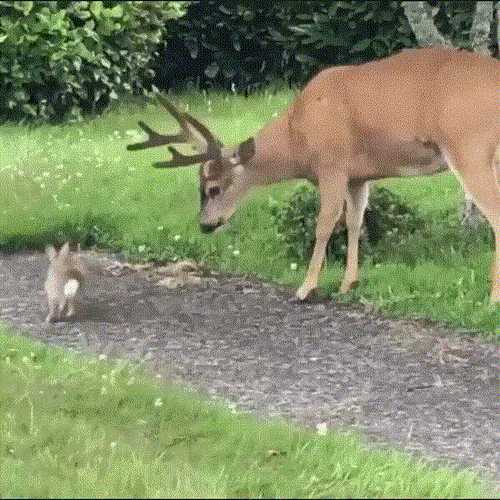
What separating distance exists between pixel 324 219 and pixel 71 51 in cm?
623

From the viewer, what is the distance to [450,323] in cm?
776

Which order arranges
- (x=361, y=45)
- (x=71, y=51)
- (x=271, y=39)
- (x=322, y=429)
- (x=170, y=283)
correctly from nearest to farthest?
(x=322, y=429) → (x=170, y=283) → (x=71, y=51) → (x=361, y=45) → (x=271, y=39)

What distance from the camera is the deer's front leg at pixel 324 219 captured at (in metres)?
8.21

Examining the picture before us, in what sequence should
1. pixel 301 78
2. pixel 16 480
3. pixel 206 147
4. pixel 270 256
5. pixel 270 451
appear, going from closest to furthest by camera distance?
1. pixel 16 480
2. pixel 270 451
3. pixel 206 147
4. pixel 270 256
5. pixel 301 78

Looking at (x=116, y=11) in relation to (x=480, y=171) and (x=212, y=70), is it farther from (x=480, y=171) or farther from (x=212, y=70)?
(x=480, y=171)

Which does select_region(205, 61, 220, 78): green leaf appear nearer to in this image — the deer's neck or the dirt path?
the dirt path

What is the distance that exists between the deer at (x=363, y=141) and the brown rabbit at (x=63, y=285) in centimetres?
93

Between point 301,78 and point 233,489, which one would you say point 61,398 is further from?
point 301,78

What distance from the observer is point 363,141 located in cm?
815

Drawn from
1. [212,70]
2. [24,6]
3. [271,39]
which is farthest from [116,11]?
[271,39]

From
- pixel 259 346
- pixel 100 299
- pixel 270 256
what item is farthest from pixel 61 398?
pixel 270 256

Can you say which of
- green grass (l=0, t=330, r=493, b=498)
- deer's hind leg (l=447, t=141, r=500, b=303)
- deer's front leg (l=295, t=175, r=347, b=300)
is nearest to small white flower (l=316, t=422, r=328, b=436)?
green grass (l=0, t=330, r=493, b=498)

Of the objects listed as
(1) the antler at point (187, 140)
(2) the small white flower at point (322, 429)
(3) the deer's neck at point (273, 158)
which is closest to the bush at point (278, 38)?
(3) the deer's neck at point (273, 158)

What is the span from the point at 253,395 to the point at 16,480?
194 cm
